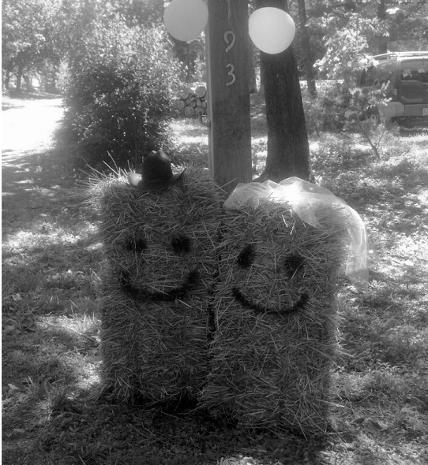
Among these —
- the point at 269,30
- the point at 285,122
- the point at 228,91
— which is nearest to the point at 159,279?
the point at 228,91

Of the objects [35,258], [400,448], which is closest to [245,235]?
[400,448]

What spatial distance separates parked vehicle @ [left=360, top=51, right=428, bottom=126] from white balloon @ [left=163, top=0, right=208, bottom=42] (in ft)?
35.8

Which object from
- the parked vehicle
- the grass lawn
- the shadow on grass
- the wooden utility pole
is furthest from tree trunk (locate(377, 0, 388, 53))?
the shadow on grass

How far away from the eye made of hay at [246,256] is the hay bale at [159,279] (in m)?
0.18

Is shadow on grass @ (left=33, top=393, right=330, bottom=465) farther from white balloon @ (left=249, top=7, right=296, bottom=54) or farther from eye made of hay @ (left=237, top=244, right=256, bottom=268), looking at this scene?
white balloon @ (left=249, top=7, right=296, bottom=54)

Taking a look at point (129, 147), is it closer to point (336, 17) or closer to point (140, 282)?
point (140, 282)

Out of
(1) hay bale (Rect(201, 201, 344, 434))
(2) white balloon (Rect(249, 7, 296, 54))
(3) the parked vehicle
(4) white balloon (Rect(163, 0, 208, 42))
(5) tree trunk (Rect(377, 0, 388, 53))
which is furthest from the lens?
(5) tree trunk (Rect(377, 0, 388, 53))

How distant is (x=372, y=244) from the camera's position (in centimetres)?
705

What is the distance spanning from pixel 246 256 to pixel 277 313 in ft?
1.11

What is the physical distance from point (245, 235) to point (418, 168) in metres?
8.10

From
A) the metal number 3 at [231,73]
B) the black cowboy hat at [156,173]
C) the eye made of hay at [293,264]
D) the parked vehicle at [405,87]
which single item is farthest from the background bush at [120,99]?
the eye made of hay at [293,264]

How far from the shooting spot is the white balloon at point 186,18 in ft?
13.5

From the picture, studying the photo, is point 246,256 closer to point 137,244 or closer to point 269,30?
point 137,244

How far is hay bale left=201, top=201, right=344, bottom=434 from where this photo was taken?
323 cm
